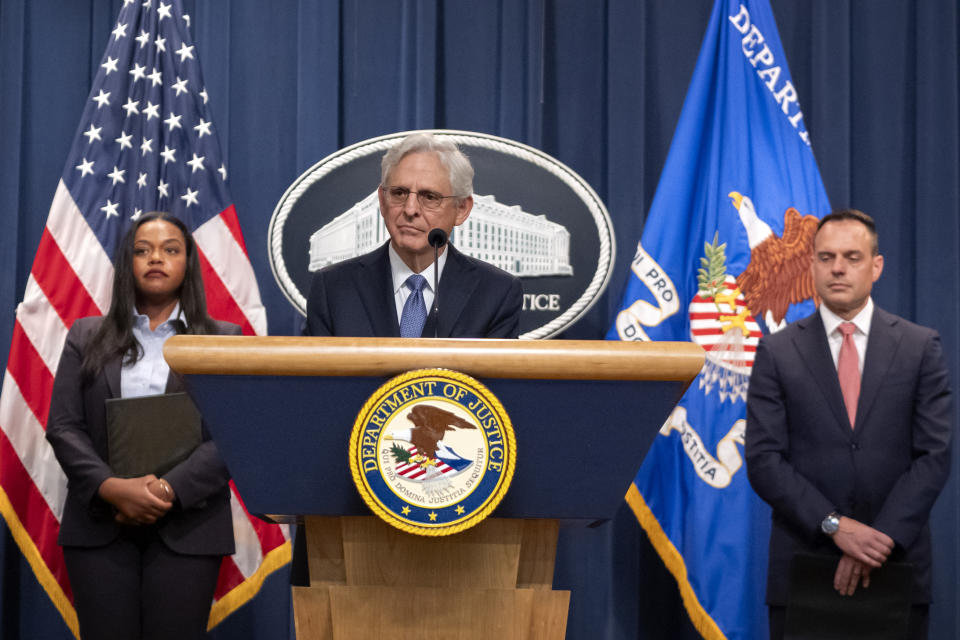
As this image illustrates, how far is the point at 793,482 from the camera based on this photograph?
8.23 ft

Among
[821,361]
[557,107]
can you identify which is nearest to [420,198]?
[821,361]

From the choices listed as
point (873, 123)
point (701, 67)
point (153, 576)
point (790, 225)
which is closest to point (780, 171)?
point (790, 225)

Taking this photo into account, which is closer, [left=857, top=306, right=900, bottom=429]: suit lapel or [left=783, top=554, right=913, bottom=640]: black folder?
[left=783, top=554, right=913, bottom=640]: black folder

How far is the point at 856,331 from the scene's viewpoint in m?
2.65

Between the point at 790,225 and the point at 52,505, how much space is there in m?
2.46

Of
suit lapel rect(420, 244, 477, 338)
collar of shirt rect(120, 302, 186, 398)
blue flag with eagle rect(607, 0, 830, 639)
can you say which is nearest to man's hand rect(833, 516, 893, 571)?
blue flag with eagle rect(607, 0, 830, 639)

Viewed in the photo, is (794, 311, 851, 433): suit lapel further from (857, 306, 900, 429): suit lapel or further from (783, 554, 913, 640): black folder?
(783, 554, 913, 640): black folder

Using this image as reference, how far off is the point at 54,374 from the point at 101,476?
31.3 inches

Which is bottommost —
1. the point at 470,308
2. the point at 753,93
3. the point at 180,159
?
the point at 470,308

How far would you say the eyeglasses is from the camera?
1.65 meters

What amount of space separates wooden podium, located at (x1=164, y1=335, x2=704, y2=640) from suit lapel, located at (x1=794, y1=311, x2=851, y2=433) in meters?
1.55

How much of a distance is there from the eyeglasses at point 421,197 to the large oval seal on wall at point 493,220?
4.81ft

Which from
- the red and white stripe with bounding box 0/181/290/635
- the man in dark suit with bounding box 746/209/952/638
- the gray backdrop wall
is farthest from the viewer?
the gray backdrop wall

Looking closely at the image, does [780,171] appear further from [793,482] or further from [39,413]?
[39,413]
